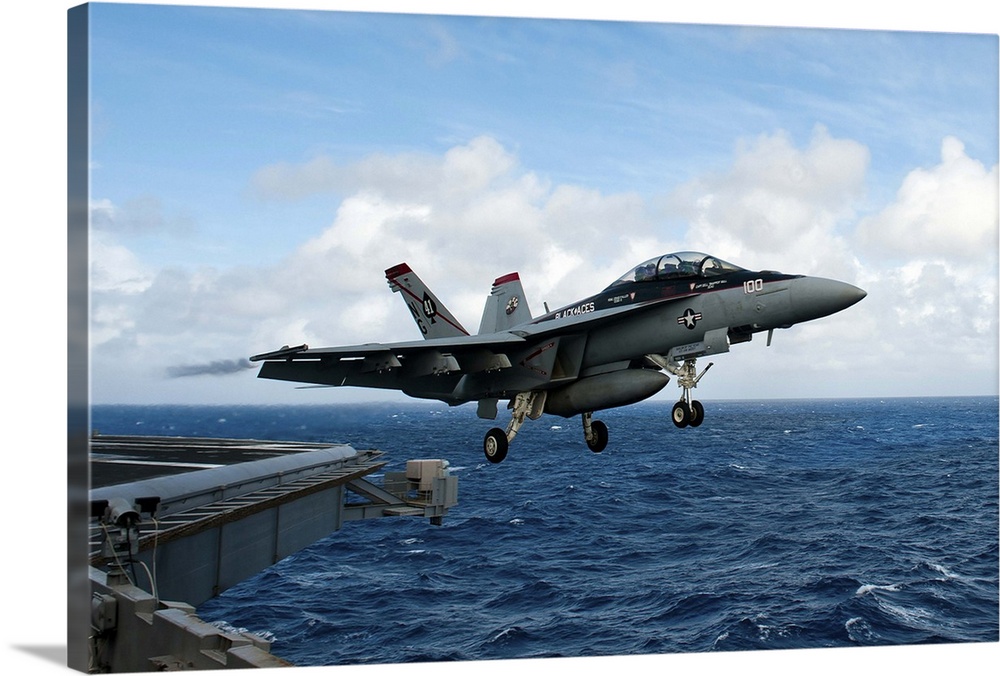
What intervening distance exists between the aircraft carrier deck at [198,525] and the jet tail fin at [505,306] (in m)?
5.13

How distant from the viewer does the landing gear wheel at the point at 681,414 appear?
12383mm

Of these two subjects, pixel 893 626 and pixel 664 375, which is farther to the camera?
pixel 893 626

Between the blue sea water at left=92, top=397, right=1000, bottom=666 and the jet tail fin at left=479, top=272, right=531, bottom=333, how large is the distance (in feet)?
9.67

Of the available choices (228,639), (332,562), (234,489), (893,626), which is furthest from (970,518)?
(228,639)

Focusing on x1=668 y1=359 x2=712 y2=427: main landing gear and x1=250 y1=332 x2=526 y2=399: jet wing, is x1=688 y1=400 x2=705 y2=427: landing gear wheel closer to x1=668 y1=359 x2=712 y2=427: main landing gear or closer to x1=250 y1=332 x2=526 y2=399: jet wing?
x1=668 y1=359 x2=712 y2=427: main landing gear

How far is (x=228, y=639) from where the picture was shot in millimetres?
10406

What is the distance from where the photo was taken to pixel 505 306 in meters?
17.4

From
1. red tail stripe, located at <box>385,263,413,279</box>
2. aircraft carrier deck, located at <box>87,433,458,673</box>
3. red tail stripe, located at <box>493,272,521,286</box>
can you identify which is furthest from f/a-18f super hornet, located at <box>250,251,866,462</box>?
red tail stripe, located at <box>385,263,413,279</box>

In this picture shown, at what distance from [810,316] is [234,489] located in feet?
35.7

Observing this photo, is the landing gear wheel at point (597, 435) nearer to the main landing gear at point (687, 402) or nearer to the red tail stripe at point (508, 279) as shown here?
the main landing gear at point (687, 402)

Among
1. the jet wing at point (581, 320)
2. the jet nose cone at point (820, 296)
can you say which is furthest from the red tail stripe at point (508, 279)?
the jet nose cone at point (820, 296)

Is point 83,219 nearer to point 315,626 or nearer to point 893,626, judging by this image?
point 315,626

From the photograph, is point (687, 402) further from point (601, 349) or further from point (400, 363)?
point (400, 363)

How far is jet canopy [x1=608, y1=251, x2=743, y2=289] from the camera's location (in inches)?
522
